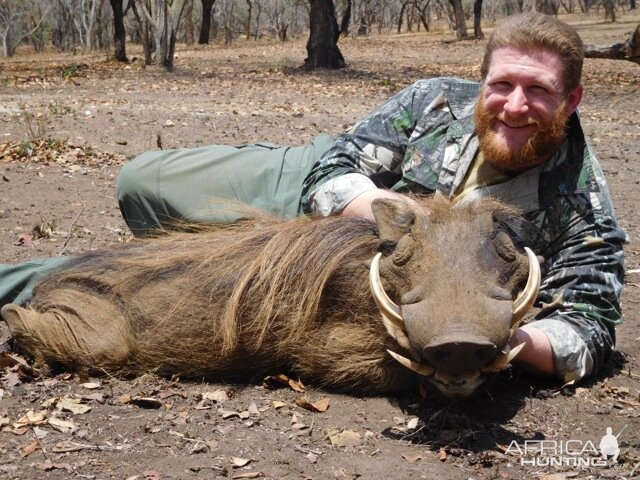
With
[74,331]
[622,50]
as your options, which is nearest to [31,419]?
[74,331]

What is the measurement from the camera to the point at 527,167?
322 centimetres

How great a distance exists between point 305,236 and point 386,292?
520 millimetres

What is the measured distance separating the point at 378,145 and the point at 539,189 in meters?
0.65

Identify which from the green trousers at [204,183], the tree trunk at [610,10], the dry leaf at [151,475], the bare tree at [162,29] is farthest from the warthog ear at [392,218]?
the tree trunk at [610,10]

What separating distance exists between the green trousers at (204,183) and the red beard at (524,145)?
3.45 feet

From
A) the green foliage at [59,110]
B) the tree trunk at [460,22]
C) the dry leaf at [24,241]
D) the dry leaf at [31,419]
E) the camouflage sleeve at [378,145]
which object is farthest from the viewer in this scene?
the tree trunk at [460,22]

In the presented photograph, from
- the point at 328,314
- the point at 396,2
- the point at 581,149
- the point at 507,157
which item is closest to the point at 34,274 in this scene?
the point at 328,314

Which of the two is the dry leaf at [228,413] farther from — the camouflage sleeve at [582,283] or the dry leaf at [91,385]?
the camouflage sleeve at [582,283]

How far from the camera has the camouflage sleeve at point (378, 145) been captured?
3.44 meters

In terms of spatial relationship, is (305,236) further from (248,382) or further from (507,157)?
(507,157)

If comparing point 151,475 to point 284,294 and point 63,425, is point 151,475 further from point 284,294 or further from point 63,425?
point 284,294

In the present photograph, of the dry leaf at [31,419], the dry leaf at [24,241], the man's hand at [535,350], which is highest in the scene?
the man's hand at [535,350]

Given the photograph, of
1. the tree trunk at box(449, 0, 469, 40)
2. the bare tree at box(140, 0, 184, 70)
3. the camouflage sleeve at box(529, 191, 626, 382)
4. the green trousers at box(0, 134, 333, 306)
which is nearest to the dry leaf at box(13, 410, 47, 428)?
the green trousers at box(0, 134, 333, 306)

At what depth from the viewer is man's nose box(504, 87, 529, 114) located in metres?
3.07
